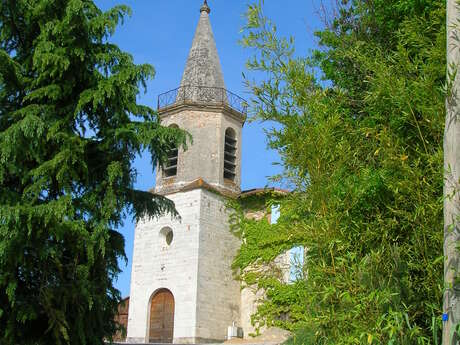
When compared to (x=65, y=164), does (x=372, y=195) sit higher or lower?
lower

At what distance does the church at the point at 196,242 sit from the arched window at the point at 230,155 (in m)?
0.04

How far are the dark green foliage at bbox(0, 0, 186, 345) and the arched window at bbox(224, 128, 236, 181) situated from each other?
1055cm

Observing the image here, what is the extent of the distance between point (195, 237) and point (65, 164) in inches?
428

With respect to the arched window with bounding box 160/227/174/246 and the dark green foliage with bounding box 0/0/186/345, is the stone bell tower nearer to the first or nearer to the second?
the arched window with bounding box 160/227/174/246

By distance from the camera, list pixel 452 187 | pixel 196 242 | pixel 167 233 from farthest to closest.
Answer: pixel 167 233
pixel 196 242
pixel 452 187

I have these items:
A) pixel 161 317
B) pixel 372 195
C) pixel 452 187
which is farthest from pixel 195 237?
pixel 452 187

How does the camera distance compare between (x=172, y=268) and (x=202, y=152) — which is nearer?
(x=172, y=268)

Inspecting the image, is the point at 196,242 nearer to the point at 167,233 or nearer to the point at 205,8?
the point at 167,233

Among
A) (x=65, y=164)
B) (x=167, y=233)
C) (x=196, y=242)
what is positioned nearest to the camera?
(x=65, y=164)

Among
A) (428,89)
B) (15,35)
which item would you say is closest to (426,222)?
(428,89)

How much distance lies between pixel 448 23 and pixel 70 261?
8.17 metres

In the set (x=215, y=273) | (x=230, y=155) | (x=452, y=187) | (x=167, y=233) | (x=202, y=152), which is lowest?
(x=452, y=187)

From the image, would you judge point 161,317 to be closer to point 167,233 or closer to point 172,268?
point 172,268

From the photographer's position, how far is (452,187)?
338 cm
